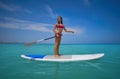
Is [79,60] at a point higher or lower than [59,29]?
lower

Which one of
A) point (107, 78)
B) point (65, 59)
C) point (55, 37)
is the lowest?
point (107, 78)

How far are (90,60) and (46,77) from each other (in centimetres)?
338

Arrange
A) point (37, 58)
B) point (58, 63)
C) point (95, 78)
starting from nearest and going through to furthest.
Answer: point (95, 78), point (58, 63), point (37, 58)

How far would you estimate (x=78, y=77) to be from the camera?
4465 mm

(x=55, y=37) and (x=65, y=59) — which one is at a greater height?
(x=55, y=37)

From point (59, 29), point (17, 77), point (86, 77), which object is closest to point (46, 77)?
point (17, 77)

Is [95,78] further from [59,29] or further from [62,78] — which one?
[59,29]

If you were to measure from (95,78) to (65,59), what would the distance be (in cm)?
257

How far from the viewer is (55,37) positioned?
7465 mm

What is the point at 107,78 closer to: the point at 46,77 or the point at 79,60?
the point at 46,77

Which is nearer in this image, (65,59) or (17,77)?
(17,77)

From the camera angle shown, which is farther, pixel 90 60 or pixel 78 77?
pixel 90 60

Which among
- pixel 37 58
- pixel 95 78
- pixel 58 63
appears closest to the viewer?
pixel 95 78

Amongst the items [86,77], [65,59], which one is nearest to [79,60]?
[65,59]
